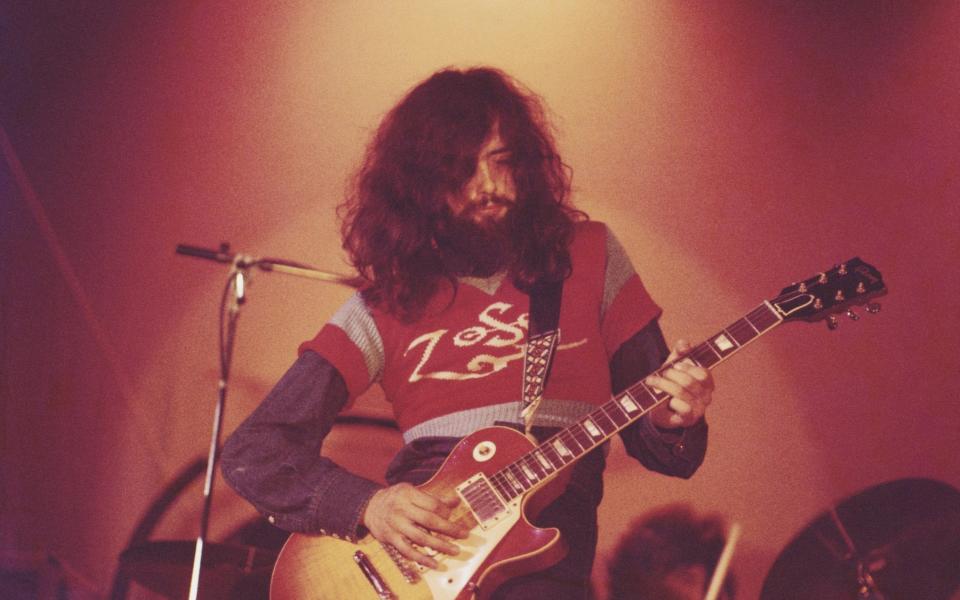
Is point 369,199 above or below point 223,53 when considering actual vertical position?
below

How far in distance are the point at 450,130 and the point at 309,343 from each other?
0.70 m

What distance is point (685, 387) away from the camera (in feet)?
5.48


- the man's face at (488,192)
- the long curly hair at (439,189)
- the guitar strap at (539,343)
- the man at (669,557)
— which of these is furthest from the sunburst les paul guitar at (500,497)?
the man at (669,557)

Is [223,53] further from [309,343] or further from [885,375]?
[885,375]

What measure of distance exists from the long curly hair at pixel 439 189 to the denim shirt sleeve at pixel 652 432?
26 centimetres

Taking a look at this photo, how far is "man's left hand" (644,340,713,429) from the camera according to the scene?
1676mm

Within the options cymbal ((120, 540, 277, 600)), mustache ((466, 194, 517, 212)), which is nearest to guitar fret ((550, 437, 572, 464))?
mustache ((466, 194, 517, 212))

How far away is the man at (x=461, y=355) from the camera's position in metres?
1.75

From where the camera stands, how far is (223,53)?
278 centimetres

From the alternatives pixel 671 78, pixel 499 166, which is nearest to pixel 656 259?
pixel 671 78

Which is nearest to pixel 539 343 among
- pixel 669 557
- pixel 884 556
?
pixel 884 556

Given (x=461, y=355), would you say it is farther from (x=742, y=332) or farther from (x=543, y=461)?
(x=742, y=332)

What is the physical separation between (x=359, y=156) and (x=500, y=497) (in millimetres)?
1494

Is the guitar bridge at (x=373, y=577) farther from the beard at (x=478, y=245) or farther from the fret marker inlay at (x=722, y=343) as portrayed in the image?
the fret marker inlay at (x=722, y=343)
